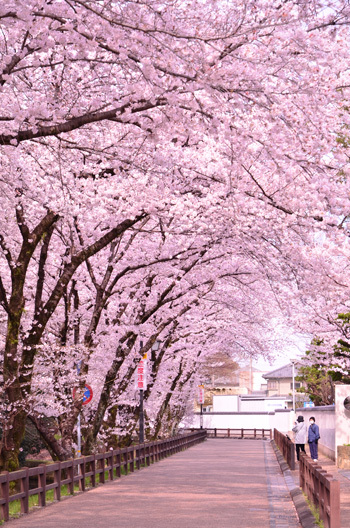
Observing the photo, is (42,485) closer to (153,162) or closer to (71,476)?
(71,476)

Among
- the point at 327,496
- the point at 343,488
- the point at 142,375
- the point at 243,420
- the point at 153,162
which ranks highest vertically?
the point at 153,162

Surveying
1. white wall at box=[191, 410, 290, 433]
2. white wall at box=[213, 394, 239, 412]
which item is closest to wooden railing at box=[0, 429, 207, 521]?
white wall at box=[191, 410, 290, 433]

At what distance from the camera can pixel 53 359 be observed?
73.4 feet

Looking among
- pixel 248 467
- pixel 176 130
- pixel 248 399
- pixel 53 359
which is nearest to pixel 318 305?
pixel 248 467

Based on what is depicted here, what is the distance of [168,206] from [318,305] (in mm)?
12603

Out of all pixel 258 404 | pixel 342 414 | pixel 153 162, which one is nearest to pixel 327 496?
pixel 153 162

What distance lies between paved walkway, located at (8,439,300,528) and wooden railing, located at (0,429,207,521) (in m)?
0.35

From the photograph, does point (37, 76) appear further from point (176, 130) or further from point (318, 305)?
point (318, 305)

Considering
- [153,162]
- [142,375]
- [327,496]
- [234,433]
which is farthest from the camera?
[234,433]

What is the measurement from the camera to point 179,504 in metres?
15.8

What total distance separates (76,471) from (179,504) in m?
4.75

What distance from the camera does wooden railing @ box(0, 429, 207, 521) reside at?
1403 cm

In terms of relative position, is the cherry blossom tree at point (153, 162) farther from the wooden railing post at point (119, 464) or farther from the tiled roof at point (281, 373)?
the tiled roof at point (281, 373)

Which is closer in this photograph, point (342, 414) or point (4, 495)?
point (4, 495)
